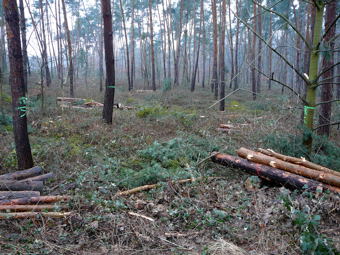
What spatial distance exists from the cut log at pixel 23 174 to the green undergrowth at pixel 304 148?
15.1ft

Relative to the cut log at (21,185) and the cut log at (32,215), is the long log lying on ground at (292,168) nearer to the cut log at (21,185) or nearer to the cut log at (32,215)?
the cut log at (32,215)

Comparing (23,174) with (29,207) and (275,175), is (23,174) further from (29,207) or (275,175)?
(275,175)

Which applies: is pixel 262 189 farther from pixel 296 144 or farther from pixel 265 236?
pixel 296 144

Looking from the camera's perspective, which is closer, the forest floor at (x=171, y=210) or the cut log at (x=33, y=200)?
the forest floor at (x=171, y=210)

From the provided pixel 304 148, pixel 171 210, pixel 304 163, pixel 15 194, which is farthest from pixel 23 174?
pixel 304 148

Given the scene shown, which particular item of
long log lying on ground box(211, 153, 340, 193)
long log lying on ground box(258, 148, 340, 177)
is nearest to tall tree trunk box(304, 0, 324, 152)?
long log lying on ground box(258, 148, 340, 177)

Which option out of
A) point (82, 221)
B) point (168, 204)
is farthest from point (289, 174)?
point (82, 221)

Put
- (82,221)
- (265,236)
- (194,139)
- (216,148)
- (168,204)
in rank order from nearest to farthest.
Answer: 1. (265,236)
2. (82,221)
3. (168,204)
4. (216,148)
5. (194,139)

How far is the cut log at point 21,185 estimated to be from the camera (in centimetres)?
424

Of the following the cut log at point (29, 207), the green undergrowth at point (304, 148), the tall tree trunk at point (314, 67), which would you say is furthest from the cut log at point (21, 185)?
the tall tree trunk at point (314, 67)

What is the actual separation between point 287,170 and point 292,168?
0.27 ft

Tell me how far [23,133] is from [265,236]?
4.48 metres

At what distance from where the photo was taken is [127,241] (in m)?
3.20

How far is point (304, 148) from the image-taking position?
5.11 metres
